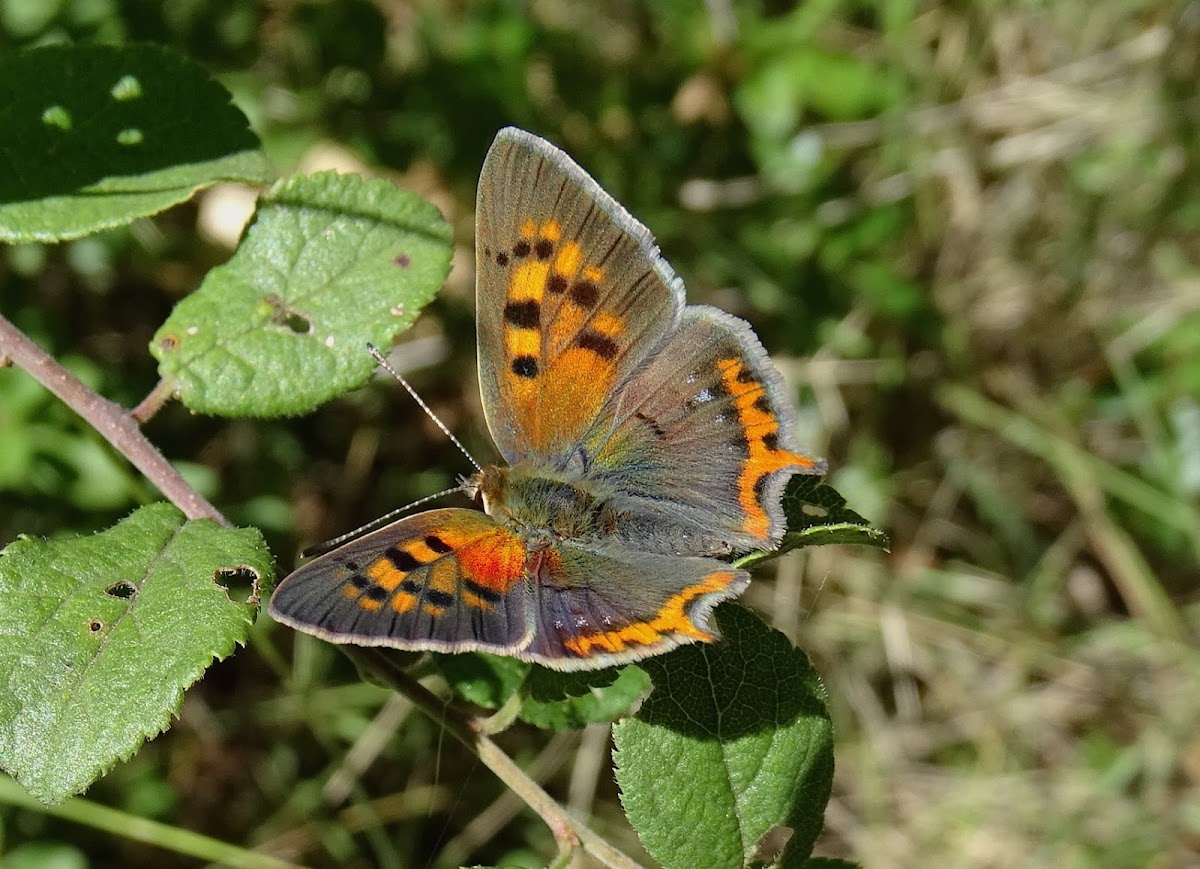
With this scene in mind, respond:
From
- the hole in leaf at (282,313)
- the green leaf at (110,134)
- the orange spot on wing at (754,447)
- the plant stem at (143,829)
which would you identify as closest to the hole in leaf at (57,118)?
the green leaf at (110,134)

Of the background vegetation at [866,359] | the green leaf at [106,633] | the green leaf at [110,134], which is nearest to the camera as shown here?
the green leaf at [106,633]

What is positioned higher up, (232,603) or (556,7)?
(556,7)

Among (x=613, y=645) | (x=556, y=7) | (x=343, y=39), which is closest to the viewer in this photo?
(x=613, y=645)

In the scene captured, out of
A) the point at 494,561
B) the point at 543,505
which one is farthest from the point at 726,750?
the point at 543,505

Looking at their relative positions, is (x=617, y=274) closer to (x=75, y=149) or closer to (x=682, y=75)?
(x=75, y=149)

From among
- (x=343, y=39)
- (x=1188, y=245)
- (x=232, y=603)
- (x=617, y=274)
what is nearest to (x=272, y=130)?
(x=343, y=39)

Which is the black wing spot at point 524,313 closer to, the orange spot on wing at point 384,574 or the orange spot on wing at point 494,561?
the orange spot on wing at point 494,561

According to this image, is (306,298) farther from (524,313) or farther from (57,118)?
(57,118)
